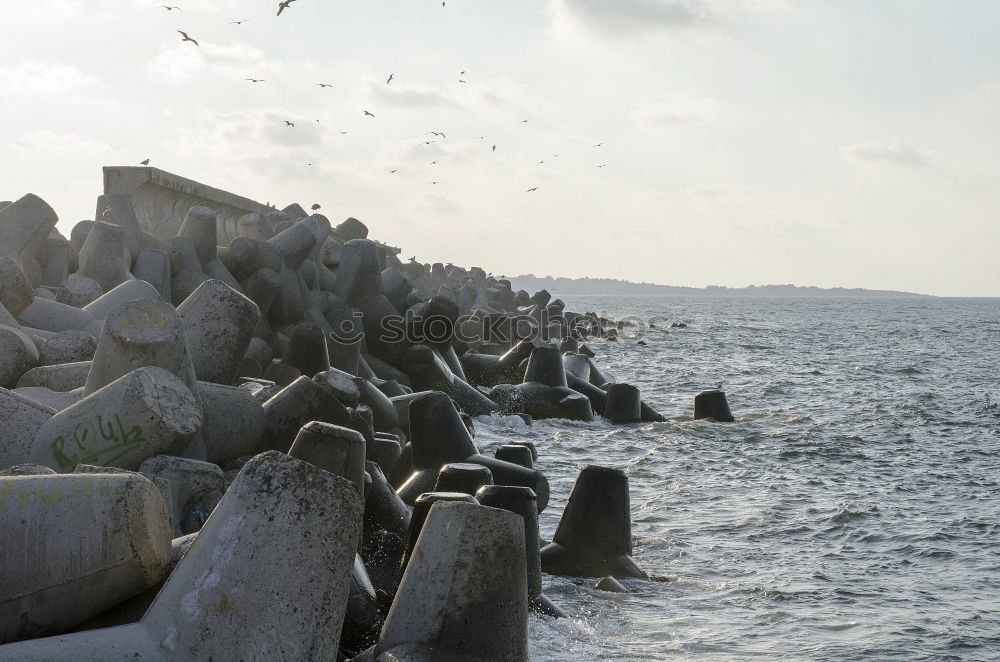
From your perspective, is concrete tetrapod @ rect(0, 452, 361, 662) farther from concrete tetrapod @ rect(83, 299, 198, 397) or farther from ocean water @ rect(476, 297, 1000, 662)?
concrete tetrapod @ rect(83, 299, 198, 397)

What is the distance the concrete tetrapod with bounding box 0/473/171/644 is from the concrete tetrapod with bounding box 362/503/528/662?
97cm

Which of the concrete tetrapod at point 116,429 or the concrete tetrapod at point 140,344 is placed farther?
the concrete tetrapod at point 140,344

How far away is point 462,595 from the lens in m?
3.94

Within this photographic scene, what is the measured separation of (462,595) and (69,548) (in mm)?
1427

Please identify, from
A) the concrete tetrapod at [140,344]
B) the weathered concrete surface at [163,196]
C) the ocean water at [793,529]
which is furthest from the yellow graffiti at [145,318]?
the weathered concrete surface at [163,196]

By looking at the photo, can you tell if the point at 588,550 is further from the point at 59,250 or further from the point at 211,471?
the point at 59,250

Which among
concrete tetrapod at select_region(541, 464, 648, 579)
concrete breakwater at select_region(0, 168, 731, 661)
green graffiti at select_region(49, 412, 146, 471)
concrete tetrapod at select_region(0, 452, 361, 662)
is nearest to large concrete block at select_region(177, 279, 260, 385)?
concrete breakwater at select_region(0, 168, 731, 661)

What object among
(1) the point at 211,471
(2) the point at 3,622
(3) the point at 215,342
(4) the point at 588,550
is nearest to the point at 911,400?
(4) the point at 588,550

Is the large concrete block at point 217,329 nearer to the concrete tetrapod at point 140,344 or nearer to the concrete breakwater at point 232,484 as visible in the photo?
the concrete breakwater at point 232,484

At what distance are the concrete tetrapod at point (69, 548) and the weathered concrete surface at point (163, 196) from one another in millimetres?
12623

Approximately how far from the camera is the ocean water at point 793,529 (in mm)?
5855

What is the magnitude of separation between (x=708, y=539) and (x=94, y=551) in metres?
5.59

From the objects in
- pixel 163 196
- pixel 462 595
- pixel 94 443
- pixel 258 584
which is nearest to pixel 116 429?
pixel 94 443

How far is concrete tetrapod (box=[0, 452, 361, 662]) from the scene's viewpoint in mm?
3252
